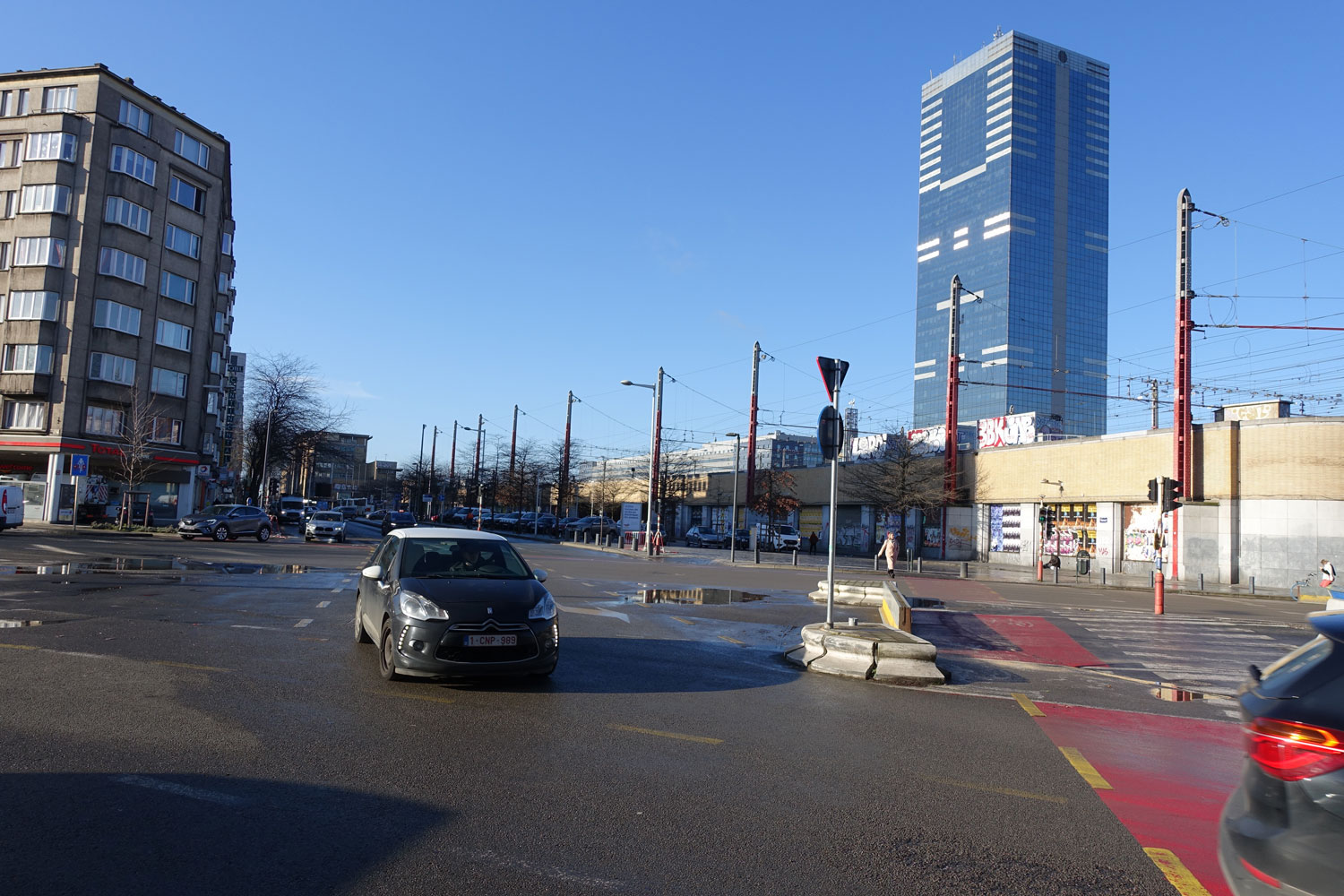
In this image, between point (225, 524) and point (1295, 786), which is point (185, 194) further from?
point (1295, 786)

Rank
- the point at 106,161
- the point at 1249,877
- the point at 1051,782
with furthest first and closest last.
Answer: the point at 106,161 → the point at 1051,782 → the point at 1249,877

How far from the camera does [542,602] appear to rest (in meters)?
8.67

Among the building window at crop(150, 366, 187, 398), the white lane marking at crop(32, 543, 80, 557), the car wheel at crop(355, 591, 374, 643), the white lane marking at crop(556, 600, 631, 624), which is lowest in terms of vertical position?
the white lane marking at crop(32, 543, 80, 557)

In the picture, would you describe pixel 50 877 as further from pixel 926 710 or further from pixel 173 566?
pixel 173 566

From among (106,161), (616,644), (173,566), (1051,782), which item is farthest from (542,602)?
(106,161)

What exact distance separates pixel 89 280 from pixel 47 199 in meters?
4.40

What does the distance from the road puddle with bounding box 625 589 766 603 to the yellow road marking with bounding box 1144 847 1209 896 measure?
533 inches

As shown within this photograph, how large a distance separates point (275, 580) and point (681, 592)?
29.5 ft

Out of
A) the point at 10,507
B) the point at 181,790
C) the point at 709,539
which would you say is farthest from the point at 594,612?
the point at 709,539

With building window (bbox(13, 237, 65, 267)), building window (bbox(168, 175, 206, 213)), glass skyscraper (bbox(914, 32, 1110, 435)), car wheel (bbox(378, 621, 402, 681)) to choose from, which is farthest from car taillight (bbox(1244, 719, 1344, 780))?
glass skyscraper (bbox(914, 32, 1110, 435))

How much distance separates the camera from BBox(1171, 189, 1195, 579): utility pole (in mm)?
34688

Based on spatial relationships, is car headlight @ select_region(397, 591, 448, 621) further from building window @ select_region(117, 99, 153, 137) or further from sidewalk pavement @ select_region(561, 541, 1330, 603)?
building window @ select_region(117, 99, 153, 137)

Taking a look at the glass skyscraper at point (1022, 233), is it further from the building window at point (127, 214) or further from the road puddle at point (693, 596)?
the road puddle at point (693, 596)

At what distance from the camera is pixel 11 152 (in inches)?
1770
